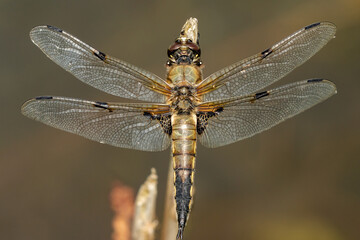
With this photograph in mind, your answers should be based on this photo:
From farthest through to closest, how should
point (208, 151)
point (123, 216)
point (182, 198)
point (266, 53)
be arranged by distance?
point (208, 151), point (123, 216), point (266, 53), point (182, 198)

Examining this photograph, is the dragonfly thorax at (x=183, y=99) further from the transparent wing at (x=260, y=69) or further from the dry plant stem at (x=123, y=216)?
the dry plant stem at (x=123, y=216)

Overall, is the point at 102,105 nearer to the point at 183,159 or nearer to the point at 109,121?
the point at 109,121

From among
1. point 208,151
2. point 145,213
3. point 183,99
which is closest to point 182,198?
point 145,213

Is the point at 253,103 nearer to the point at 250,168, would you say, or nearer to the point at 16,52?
the point at 250,168

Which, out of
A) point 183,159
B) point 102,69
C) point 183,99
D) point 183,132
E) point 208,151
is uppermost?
point 208,151

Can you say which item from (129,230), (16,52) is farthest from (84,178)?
(129,230)

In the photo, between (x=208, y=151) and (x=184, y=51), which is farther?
(x=208, y=151)

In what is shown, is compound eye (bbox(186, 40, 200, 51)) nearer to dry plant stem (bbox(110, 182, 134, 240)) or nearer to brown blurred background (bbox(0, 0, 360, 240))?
dry plant stem (bbox(110, 182, 134, 240))
